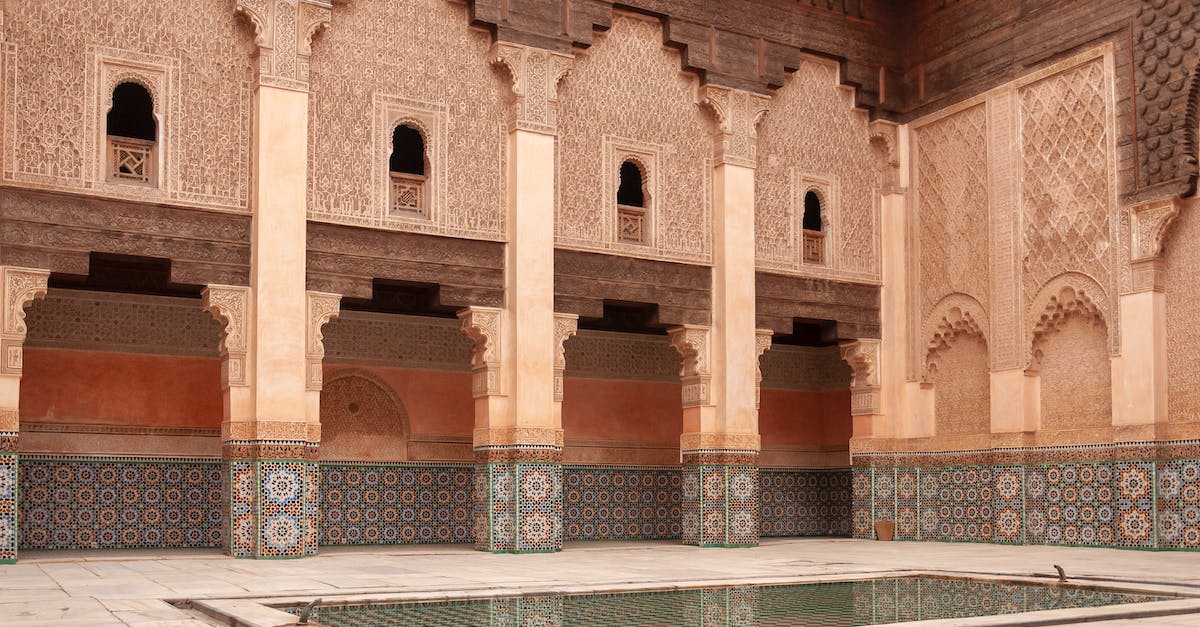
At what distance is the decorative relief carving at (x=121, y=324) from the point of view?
10.4 meters

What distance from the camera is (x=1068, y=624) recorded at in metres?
5.43

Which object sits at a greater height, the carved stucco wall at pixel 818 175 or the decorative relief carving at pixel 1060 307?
the carved stucco wall at pixel 818 175

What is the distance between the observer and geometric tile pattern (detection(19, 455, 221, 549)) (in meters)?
10.0

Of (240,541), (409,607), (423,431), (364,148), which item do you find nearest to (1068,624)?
(409,607)

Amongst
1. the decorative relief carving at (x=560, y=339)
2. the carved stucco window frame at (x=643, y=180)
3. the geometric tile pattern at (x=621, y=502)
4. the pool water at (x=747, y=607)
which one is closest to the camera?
the pool water at (x=747, y=607)

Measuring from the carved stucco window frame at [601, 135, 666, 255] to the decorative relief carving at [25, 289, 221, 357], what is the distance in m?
3.53

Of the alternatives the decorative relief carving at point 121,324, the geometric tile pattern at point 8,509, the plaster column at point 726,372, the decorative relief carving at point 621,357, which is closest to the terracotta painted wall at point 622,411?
the decorative relief carving at point 621,357

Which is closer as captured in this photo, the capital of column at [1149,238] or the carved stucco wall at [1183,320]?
the carved stucco wall at [1183,320]

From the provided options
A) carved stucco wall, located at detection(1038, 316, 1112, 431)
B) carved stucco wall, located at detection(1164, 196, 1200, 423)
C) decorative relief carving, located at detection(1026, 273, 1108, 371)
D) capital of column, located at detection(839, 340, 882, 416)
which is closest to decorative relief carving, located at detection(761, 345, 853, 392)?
capital of column, located at detection(839, 340, 882, 416)

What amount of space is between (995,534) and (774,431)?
322 cm

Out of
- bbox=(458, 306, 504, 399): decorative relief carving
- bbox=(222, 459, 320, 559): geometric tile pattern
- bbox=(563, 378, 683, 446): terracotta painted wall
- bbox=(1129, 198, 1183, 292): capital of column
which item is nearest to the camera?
bbox=(222, 459, 320, 559): geometric tile pattern

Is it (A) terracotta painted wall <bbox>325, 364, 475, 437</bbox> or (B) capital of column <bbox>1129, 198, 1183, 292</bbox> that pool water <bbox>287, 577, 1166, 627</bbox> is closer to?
(B) capital of column <bbox>1129, 198, 1183, 292</bbox>

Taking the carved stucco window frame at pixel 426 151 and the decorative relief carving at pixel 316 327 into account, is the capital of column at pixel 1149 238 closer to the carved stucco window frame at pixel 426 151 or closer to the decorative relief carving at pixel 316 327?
the carved stucco window frame at pixel 426 151

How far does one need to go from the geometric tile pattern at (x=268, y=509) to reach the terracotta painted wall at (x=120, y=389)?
170 cm
